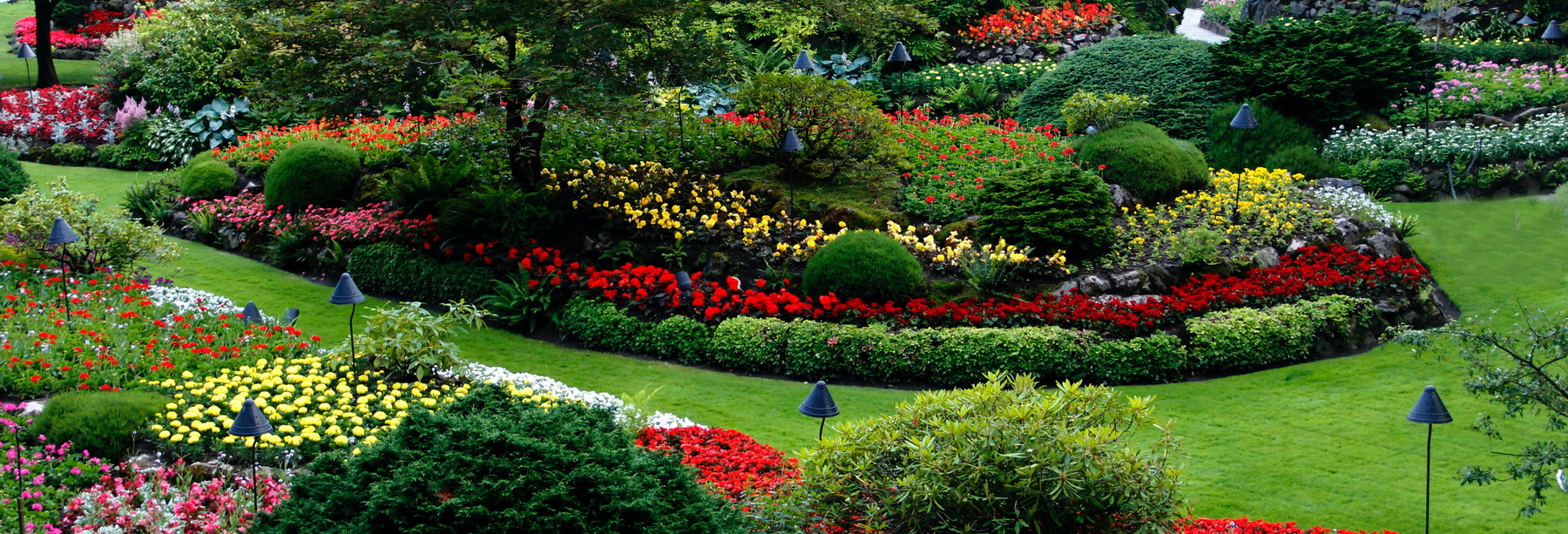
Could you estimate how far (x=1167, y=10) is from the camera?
25.0m

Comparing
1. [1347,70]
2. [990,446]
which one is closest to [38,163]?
[990,446]

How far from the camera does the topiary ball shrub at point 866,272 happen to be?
1241cm

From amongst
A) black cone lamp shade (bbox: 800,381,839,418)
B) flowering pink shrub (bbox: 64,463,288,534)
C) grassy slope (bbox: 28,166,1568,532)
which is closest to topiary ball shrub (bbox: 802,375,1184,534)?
black cone lamp shade (bbox: 800,381,839,418)

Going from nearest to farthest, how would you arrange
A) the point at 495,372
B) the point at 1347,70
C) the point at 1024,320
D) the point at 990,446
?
the point at 990,446 < the point at 495,372 < the point at 1024,320 < the point at 1347,70

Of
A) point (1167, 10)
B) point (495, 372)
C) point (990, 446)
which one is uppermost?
point (1167, 10)

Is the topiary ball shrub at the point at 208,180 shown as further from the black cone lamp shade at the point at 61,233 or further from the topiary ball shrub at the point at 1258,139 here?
the topiary ball shrub at the point at 1258,139

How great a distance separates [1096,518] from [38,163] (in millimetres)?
19402

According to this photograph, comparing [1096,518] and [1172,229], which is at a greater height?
[1172,229]

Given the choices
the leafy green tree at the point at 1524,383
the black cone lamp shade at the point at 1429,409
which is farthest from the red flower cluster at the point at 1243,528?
the leafy green tree at the point at 1524,383

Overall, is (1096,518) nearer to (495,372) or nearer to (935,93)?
(495,372)

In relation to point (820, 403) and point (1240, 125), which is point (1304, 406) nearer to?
point (1240, 125)

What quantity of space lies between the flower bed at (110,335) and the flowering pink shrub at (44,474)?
1047 mm

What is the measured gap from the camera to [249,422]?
7.36 meters

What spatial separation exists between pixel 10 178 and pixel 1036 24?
16062 mm
